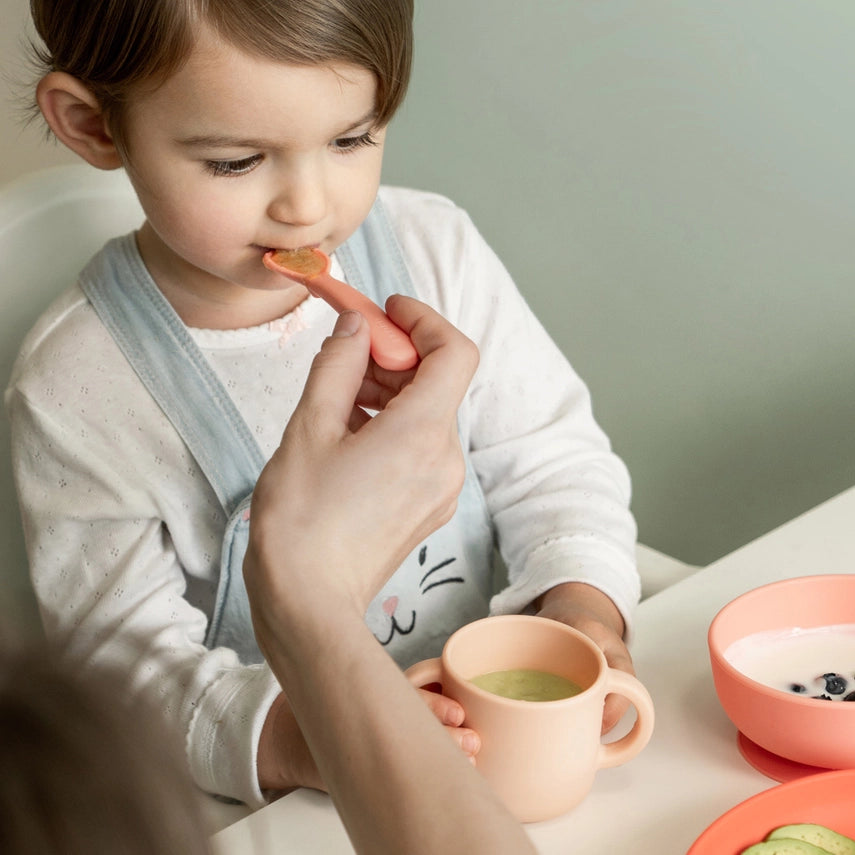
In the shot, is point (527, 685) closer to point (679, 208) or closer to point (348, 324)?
point (348, 324)

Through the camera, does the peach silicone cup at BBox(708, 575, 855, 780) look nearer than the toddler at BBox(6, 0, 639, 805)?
Yes

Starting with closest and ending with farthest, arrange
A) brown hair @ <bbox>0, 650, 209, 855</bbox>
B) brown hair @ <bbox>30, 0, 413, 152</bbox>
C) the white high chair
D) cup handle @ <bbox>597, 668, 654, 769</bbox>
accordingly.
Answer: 1. brown hair @ <bbox>0, 650, 209, 855</bbox>
2. cup handle @ <bbox>597, 668, 654, 769</bbox>
3. brown hair @ <bbox>30, 0, 413, 152</bbox>
4. the white high chair

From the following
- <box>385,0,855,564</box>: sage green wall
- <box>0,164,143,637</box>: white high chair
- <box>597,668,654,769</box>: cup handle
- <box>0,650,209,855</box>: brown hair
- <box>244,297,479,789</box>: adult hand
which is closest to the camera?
<box>0,650,209,855</box>: brown hair

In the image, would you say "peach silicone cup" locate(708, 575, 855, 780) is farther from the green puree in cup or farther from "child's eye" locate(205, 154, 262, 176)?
"child's eye" locate(205, 154, 262, 176)

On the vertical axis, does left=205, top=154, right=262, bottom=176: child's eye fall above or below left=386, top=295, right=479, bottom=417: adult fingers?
above

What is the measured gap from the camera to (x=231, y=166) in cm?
79

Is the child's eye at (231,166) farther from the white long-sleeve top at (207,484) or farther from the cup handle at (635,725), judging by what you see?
the cup handle at (635,725)

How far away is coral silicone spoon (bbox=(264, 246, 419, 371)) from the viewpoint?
67cm

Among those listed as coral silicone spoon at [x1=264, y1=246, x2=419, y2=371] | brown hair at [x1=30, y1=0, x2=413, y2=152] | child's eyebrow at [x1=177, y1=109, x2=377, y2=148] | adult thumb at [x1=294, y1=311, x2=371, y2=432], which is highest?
brown hair at [x1=30, y1=0, x2=413, y2=152]

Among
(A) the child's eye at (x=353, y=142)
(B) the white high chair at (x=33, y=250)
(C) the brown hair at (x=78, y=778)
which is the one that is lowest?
(B) the white high chair at (x=33, y=250)

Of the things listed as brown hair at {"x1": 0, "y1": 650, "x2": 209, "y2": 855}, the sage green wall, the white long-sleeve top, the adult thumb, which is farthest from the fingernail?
the sage green wall

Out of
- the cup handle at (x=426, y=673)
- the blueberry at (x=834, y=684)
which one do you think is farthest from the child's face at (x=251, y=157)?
the blueberry at (x=834, y=684)

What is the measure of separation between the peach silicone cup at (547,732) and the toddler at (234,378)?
0.07 ft

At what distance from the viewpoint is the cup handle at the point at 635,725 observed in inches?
24.2
